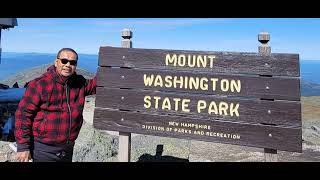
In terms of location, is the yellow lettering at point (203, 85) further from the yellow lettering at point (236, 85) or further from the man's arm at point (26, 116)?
the man's arm at point (26, 116)

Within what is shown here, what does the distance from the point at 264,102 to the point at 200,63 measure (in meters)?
0.99

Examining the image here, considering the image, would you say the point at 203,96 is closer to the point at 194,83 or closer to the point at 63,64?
the point at 194,83

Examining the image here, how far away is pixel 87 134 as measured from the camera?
895cm

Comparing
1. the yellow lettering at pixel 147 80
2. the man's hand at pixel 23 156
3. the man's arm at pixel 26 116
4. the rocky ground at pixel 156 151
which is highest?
the yellow lettering at pixel 147 80

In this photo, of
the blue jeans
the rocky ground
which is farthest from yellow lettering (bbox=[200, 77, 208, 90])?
the rocky ground

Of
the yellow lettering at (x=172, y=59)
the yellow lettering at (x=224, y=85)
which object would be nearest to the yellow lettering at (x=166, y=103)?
the yellow lettering at (x=172, y=59)

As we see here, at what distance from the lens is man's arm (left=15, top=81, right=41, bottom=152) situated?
15.8ft

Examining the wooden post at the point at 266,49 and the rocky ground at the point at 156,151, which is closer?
the wooden post at the point at 266,49

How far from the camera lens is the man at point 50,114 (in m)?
4.82

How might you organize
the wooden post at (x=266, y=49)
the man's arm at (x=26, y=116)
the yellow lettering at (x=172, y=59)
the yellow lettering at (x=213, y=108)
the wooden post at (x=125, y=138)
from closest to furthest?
1. the man's arm at (x=26, y=116)
2. the wooden post at (x=266, y=49)
3. the yellow lettering at (x=213, y=108)
4. the yellow lettering at (x=172, y=59)
5. the wooden post at (x=125, y=138)
